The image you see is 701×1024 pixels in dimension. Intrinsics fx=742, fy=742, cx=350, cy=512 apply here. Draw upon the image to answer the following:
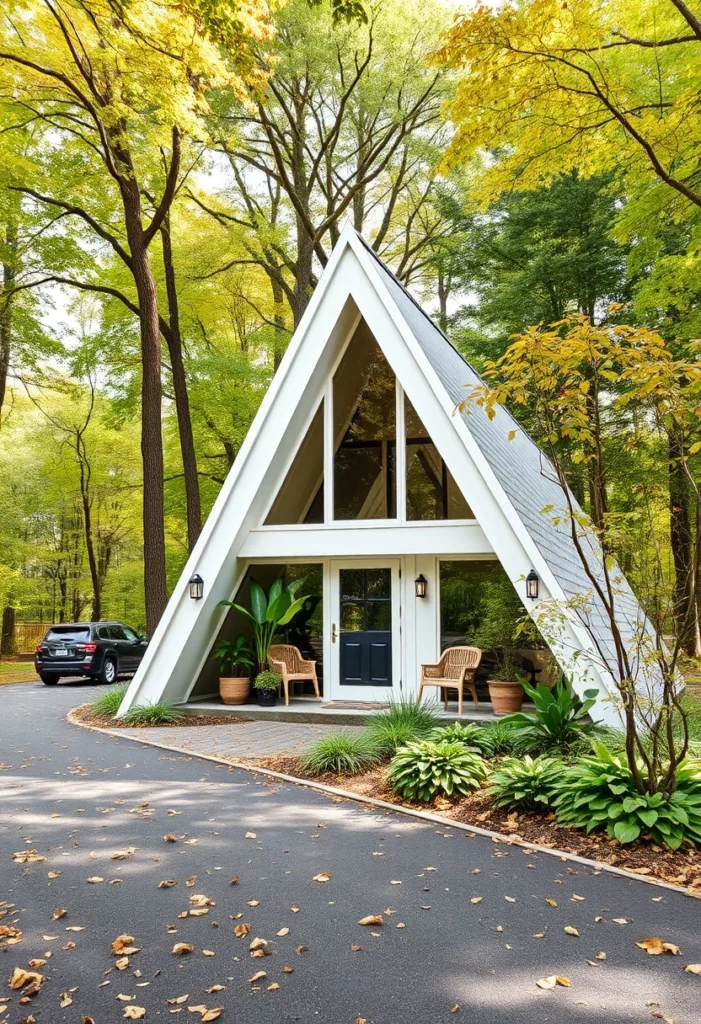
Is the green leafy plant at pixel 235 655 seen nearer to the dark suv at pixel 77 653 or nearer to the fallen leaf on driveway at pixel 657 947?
the dark suv at pixel 77 653

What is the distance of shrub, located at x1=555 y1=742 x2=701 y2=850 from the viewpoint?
5258 millimetres

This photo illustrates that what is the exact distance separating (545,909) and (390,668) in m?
7.07

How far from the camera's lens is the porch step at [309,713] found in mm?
10086

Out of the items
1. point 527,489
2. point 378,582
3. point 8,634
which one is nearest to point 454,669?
point 378,582

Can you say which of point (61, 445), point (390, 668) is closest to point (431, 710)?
point (390, 668)

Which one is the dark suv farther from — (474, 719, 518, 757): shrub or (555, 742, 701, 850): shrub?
(555, 742, 701, 850): shrub

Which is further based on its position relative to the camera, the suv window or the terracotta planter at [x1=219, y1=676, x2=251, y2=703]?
the suv window

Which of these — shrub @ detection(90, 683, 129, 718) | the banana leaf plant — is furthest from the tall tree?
the banana leaf plant

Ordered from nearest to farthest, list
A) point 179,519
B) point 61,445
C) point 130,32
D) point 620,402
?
point 620,402 → point 130,32 → point 179,519 → point 61,445

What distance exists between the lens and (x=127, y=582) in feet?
98.0

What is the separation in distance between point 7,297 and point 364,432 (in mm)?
10704

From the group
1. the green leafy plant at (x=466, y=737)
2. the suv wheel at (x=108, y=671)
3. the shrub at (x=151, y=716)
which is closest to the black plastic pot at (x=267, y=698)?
the shrub at (x=151, y=716)

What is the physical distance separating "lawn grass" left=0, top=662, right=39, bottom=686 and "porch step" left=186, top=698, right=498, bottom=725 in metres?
10.6

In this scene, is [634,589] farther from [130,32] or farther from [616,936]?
[130,32]
